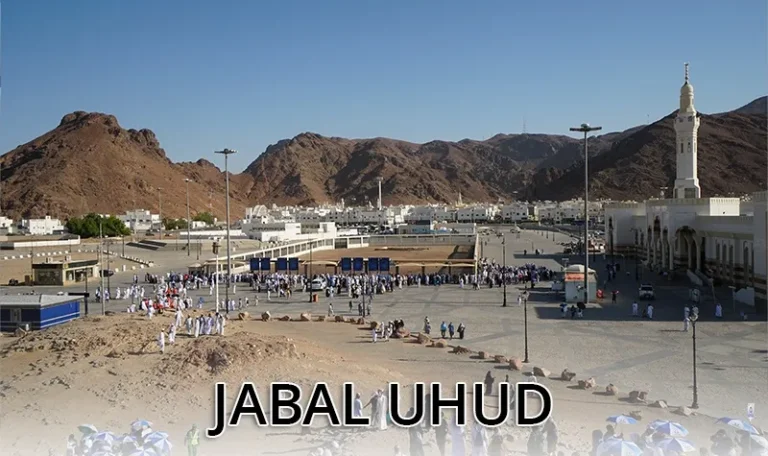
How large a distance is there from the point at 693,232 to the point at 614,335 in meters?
21.2

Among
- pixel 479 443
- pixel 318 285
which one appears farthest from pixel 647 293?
pixel 479 443

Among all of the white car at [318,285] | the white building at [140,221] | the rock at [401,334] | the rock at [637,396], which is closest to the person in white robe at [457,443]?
the rock at [637,396]

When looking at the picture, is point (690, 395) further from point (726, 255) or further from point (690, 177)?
point (690, 177)

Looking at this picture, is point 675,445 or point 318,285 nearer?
point 675,445

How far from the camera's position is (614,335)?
2486 centimetres

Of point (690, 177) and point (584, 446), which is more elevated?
point (690, 177)

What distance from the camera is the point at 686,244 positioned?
1748 inches

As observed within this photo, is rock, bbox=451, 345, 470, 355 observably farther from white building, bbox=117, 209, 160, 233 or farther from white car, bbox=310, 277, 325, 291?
white building, bbox=117, 209, 160, 233

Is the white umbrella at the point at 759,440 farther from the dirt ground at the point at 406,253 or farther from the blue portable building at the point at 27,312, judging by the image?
the dirt ground at the point at 406,253

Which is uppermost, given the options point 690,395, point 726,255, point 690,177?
point 690,177

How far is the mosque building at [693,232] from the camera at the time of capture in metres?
31.5

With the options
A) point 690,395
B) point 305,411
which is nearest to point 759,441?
point 690,395

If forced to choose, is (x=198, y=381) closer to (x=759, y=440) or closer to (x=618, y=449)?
(x=618, y=449)

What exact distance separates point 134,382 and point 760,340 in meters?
19.3
